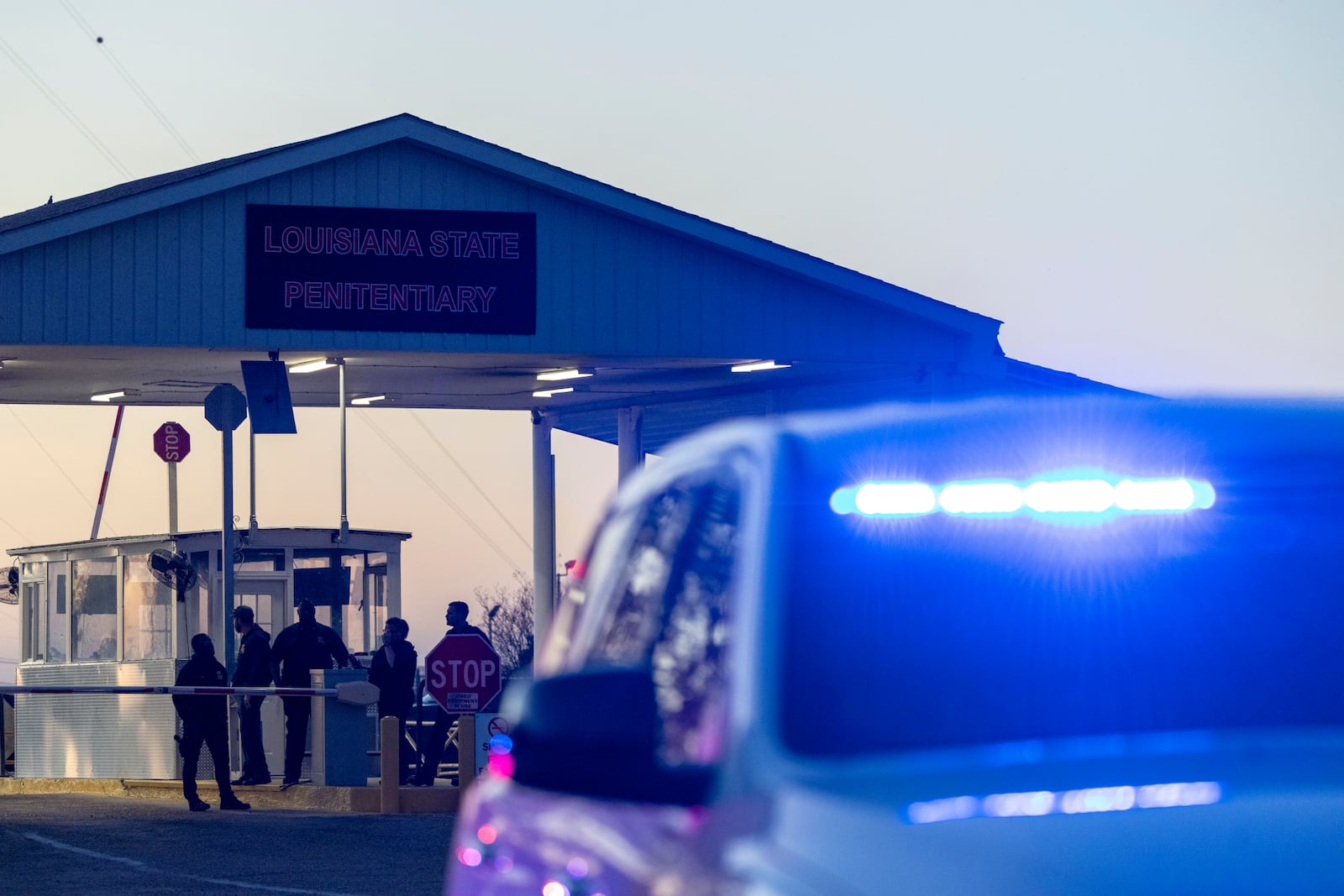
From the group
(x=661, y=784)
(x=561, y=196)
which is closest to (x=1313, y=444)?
(x=661, y=784)

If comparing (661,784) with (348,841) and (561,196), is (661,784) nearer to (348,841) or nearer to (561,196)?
(348,841)

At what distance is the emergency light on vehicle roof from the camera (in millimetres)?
3002

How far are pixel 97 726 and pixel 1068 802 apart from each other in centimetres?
2248

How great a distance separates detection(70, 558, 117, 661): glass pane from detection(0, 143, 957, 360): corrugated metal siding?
427cm

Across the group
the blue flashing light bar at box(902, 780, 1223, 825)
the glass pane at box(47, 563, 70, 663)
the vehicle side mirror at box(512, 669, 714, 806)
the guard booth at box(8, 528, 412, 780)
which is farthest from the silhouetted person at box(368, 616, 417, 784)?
the blue flashing light bar at box(902, 780, 1223, 825)

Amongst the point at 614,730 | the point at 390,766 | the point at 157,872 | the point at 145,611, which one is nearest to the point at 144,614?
the point at 145,611

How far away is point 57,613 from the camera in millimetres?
25797

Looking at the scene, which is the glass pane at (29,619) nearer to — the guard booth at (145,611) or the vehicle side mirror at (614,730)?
the guard booth at (145,611)

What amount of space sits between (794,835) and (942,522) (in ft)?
2.33

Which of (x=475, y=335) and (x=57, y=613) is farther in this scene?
(x=57, y=613)

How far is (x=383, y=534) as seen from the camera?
25500 millimetres

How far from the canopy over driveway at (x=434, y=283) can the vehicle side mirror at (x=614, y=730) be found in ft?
63.2

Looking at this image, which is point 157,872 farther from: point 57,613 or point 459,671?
point 57,613

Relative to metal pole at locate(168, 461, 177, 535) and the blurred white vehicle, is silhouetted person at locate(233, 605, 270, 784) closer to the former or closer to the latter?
metal pole at locate(168, 461, 177, 535)
